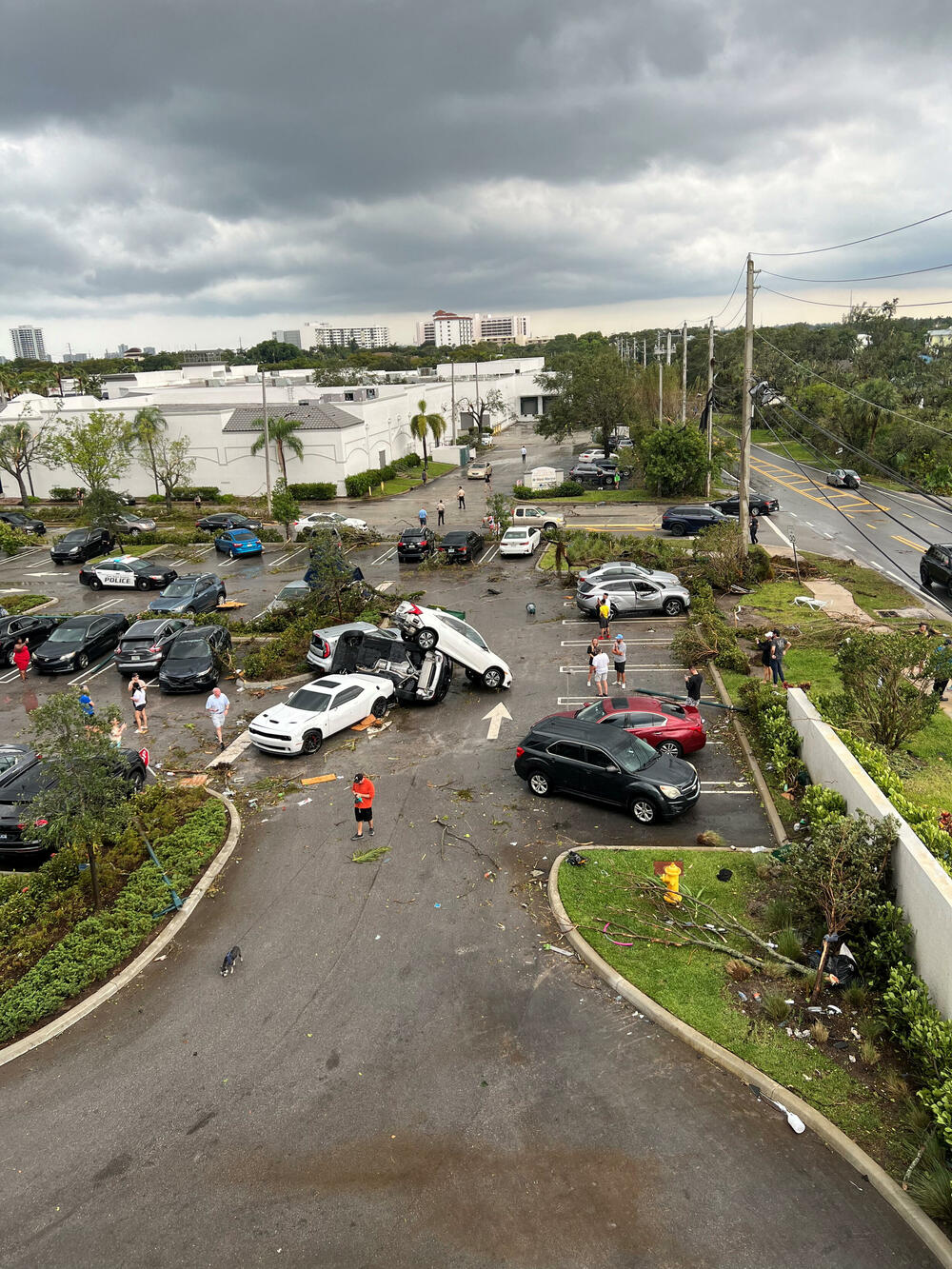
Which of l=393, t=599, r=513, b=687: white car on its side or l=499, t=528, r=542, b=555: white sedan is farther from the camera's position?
l=499, t=528, r=542, b=555: white sedan

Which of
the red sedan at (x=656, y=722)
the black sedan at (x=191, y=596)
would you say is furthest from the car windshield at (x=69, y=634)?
the red sedan at (x=656, y=722)

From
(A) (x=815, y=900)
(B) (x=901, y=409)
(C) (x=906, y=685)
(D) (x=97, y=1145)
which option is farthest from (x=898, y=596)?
(B) (x=901, y=409)

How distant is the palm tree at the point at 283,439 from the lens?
4969 cm

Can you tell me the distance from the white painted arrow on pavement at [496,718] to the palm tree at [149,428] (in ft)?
128

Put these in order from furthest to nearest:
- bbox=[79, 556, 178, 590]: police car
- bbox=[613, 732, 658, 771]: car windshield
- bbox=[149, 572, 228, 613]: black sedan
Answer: bbox=[79, 556, 178, 590]: police car
bbox=[149, 572, 228, 613]: black sedan
bbox=[613, 732, 658, 771]: car windshield

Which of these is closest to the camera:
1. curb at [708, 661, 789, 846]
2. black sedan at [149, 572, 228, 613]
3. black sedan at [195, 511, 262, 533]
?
curb at [708, 661, 789, 846]

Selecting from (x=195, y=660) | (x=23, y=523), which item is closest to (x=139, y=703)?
(x=195, y=660)

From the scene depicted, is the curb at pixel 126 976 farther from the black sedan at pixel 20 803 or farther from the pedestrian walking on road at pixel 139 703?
the pedestrian walking on road at pixel 139 703

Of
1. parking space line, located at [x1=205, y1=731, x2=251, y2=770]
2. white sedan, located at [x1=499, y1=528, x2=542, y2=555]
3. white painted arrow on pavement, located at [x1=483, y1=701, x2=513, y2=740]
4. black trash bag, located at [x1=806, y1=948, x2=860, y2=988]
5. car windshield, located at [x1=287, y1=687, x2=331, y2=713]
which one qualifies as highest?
white sedan, located at [x1=499, y1=528, x2=542, y2=555]

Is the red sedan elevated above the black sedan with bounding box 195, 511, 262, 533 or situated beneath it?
situated beneath

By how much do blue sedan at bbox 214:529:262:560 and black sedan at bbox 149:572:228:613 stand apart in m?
8.25

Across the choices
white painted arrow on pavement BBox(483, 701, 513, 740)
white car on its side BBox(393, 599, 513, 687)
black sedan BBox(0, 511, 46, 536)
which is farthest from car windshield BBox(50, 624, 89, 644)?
black sedan BBox(0, 511, 46, 536)

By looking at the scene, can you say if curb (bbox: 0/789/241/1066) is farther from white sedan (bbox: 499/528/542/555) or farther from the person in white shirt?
white sedan (bbox: 499/528/542/555)

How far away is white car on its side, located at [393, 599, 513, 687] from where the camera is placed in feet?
62.0
